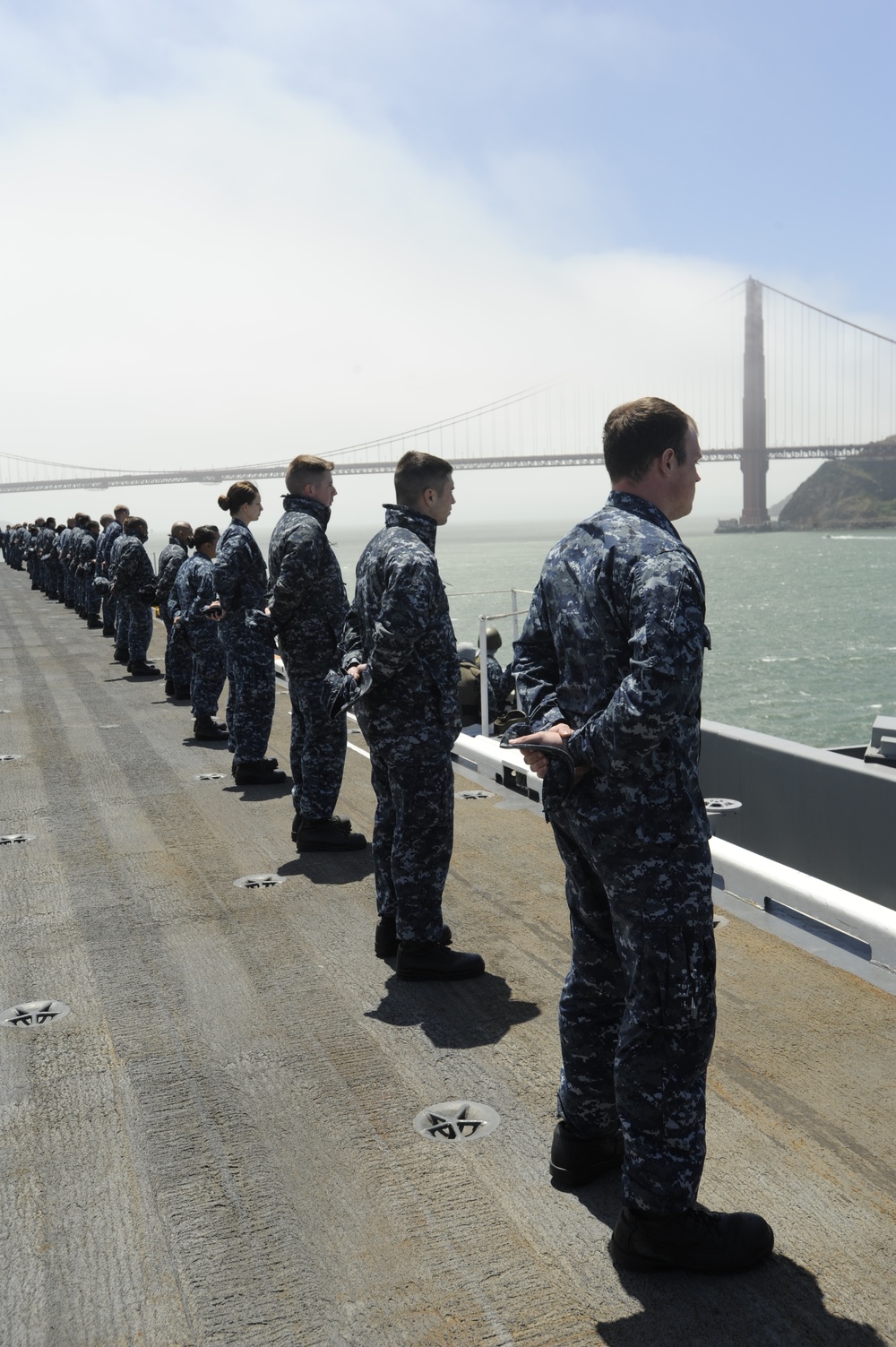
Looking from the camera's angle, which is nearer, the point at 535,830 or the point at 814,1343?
the point at 814,1343

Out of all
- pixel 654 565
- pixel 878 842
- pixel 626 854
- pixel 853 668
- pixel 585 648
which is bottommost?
pixel 853 668

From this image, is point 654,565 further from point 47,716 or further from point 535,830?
point 47,716

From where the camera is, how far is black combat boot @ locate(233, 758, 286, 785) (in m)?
7.08

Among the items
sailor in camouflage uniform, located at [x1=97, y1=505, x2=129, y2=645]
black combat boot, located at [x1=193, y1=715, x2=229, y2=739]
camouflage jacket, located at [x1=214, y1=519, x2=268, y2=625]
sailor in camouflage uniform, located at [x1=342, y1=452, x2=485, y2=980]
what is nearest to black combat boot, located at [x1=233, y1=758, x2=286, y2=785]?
camouflage jacket, located at [x1=214, y1=519, x2=268, y2=625]

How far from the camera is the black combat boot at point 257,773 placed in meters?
7.08

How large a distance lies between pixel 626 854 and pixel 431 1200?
3.24 ft

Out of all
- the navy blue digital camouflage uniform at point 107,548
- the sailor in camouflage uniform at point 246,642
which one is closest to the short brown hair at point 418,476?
the sailor in camouflage uniform at point 246,642

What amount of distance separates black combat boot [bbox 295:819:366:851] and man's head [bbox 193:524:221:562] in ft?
11.1

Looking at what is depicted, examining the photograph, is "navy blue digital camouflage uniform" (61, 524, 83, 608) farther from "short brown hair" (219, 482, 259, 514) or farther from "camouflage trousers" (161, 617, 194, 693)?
"short brown hair" (219, 482, 259, 514)

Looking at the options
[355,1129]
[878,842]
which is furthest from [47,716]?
[355,1129]

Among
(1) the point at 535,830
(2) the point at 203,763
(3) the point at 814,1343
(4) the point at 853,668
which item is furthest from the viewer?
(4) the point at 853,668

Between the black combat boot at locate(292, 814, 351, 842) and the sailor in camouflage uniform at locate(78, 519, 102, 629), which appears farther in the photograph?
the sailor in camouflage uniform at locate(78, 519, 102, 629)

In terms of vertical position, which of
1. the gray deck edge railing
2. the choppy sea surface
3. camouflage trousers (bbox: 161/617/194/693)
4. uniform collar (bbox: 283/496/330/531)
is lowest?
the choppy sea surface

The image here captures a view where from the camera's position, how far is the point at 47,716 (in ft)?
33.1
